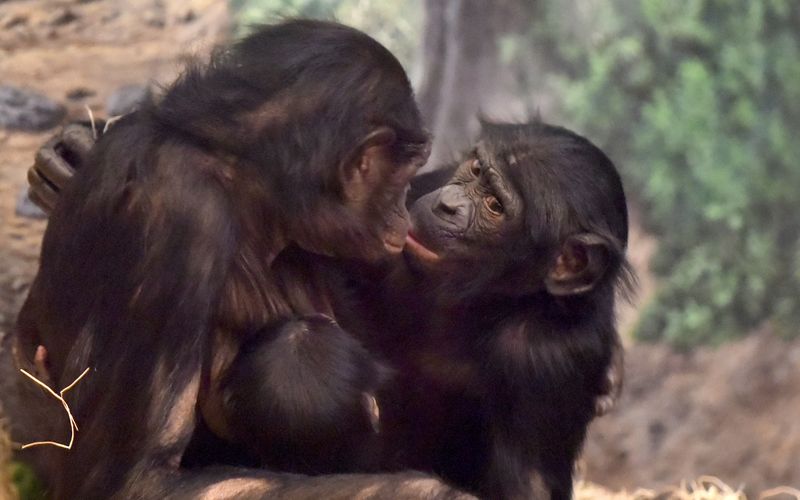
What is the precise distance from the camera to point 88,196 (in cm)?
321

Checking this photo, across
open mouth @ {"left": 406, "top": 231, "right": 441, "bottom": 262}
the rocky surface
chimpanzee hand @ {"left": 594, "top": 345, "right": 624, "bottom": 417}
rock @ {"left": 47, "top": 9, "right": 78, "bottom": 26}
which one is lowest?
the rocky surface

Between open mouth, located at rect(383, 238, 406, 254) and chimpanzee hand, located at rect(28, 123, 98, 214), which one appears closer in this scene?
open mouth, located at rect(383, 238, 406, 254)

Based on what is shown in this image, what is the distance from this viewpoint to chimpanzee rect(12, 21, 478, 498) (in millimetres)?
2967

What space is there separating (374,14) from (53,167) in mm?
2948

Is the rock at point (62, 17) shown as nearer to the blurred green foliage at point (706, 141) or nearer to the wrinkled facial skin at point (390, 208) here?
the blurred green foliage at point (706, 141)

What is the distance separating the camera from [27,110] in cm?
539

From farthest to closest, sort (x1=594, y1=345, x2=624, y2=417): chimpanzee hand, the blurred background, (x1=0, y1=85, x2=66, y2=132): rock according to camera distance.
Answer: the blurred background
(x1=0, y1=85, x2=66, y2=132): rock
(x1=594, y1=345, x2=624, y2=417): chimpanzee hand

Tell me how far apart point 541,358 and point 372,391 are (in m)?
0.64

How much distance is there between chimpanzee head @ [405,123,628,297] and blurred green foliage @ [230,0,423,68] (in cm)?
227

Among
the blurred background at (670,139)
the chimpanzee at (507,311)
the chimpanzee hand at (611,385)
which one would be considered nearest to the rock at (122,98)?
the blurred background at (670,139)

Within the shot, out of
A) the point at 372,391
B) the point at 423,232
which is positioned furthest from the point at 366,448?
the point at 423,232

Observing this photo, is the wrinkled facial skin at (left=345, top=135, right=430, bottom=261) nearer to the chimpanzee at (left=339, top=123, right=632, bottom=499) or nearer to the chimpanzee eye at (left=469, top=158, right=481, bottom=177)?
the chimpanzee at (left=339, top=123, right=632, bottom=499)

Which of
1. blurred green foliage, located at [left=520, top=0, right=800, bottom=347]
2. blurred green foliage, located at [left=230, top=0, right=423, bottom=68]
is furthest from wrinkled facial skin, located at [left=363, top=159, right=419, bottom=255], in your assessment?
blurred green foliage, located at [left=520, top=0, right=800, bottom=347]

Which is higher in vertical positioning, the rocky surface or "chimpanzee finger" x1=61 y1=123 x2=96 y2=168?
"chimpanzee finger" x1=61 y1=123 x2=96 y2=168
